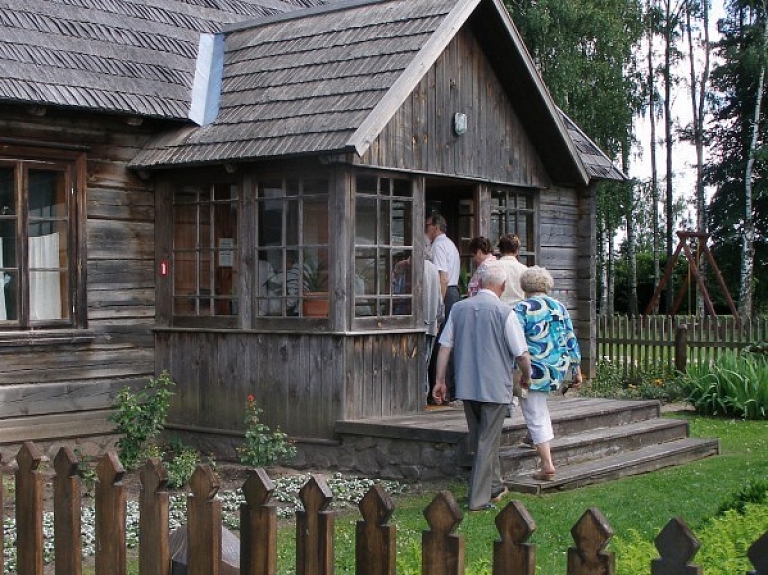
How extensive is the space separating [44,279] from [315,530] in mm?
8203

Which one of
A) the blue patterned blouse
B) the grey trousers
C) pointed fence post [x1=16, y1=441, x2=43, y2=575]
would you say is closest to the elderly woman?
the blue patterned blouse

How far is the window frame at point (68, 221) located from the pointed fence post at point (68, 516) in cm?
676

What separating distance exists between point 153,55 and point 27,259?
278 centimetres

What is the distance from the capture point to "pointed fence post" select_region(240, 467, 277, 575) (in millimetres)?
3801

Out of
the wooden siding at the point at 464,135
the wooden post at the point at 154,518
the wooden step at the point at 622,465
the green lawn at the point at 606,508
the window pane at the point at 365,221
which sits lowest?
the green lawn at the point at 606,508

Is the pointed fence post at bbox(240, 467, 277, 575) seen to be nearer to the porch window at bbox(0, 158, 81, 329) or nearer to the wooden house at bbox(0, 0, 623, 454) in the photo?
the wooden house at bbox(0, 0, 623, 454)

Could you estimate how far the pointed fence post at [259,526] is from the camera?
3801 mm

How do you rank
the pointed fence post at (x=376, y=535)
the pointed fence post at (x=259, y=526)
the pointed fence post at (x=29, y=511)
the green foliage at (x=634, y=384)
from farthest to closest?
the green foliage at (x=634, y=384) → the pointed fence post at (x=29, y=511) → the pointed fence post at (x=259, y=526) → the pointed fence post at (x=376, y=535)

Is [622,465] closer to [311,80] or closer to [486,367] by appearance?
[486,367]

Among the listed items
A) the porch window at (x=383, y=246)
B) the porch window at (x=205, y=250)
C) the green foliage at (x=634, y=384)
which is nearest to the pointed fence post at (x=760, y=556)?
the porch window at (x=383, y=246)

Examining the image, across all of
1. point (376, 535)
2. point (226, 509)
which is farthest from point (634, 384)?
point (376, 535)

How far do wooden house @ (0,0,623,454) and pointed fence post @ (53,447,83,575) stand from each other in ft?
19.3

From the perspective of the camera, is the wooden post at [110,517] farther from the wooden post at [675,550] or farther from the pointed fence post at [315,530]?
the wooden post at [675,550]

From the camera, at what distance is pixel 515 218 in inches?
531
